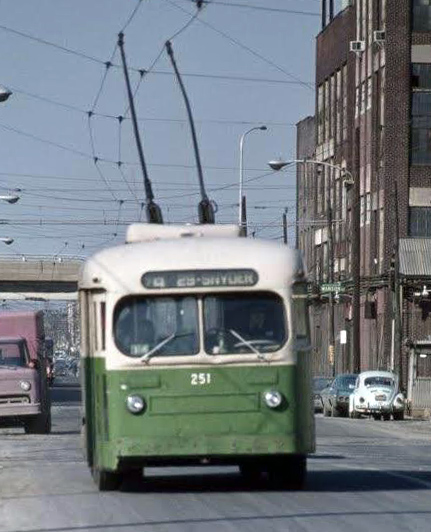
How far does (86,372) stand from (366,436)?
21.2 m

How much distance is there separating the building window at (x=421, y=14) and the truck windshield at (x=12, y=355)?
4080 cm

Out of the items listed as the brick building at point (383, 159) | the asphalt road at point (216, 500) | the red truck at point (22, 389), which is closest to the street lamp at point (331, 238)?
the brick building at point (383, 159)

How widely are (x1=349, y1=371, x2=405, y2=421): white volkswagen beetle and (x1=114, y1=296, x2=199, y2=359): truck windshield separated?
37.2 m

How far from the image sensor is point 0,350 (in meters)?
40.2

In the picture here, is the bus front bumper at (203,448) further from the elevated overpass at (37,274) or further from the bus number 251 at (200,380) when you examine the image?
the elevated overpass at (37,274)

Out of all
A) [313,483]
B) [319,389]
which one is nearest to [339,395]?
[319,389]

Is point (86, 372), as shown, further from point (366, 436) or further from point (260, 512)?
point (366, 436)

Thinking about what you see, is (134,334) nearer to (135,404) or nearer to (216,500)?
(135,404)

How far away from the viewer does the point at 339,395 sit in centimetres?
6025

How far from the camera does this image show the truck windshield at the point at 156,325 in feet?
62.5

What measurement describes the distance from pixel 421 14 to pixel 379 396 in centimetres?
2589

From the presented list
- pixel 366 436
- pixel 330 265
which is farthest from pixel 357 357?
pixel 366 436

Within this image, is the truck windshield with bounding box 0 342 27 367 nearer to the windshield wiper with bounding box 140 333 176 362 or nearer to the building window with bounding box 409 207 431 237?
the windshield wiper with bounding box 140 333 176 362

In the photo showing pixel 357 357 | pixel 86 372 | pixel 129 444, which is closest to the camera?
pixel 129 444
